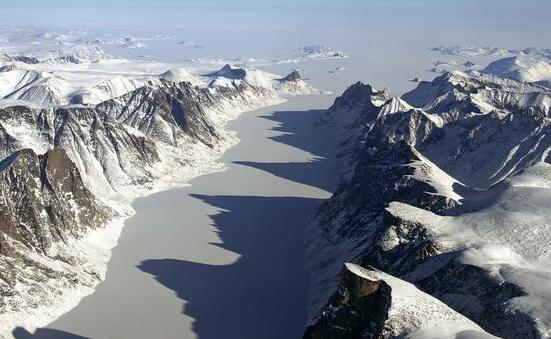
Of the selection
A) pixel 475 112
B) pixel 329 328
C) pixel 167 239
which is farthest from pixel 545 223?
pixel 475 112

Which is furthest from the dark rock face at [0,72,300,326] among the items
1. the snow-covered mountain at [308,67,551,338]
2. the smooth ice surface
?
the snow-covered mountain at [308,67,551,338]

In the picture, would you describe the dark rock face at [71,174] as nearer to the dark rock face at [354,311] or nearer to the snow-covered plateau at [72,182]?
the snow-covered plateau at [72,182]

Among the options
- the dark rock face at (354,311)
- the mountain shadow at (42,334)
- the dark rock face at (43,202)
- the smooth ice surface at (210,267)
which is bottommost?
the smooth ice surface at (210,267)

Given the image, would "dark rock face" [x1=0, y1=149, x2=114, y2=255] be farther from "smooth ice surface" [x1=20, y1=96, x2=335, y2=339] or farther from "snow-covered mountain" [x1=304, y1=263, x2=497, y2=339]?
"snow-covered mountain" [x1=304, y1=263, x2=497, y2=339]

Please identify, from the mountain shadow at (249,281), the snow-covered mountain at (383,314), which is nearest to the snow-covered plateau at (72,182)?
the mountain shadow at (249,281)

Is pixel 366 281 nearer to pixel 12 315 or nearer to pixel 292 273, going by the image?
pixel 292 273

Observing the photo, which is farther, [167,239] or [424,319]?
[167,239]

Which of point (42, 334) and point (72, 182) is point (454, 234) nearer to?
point (42, 334)
